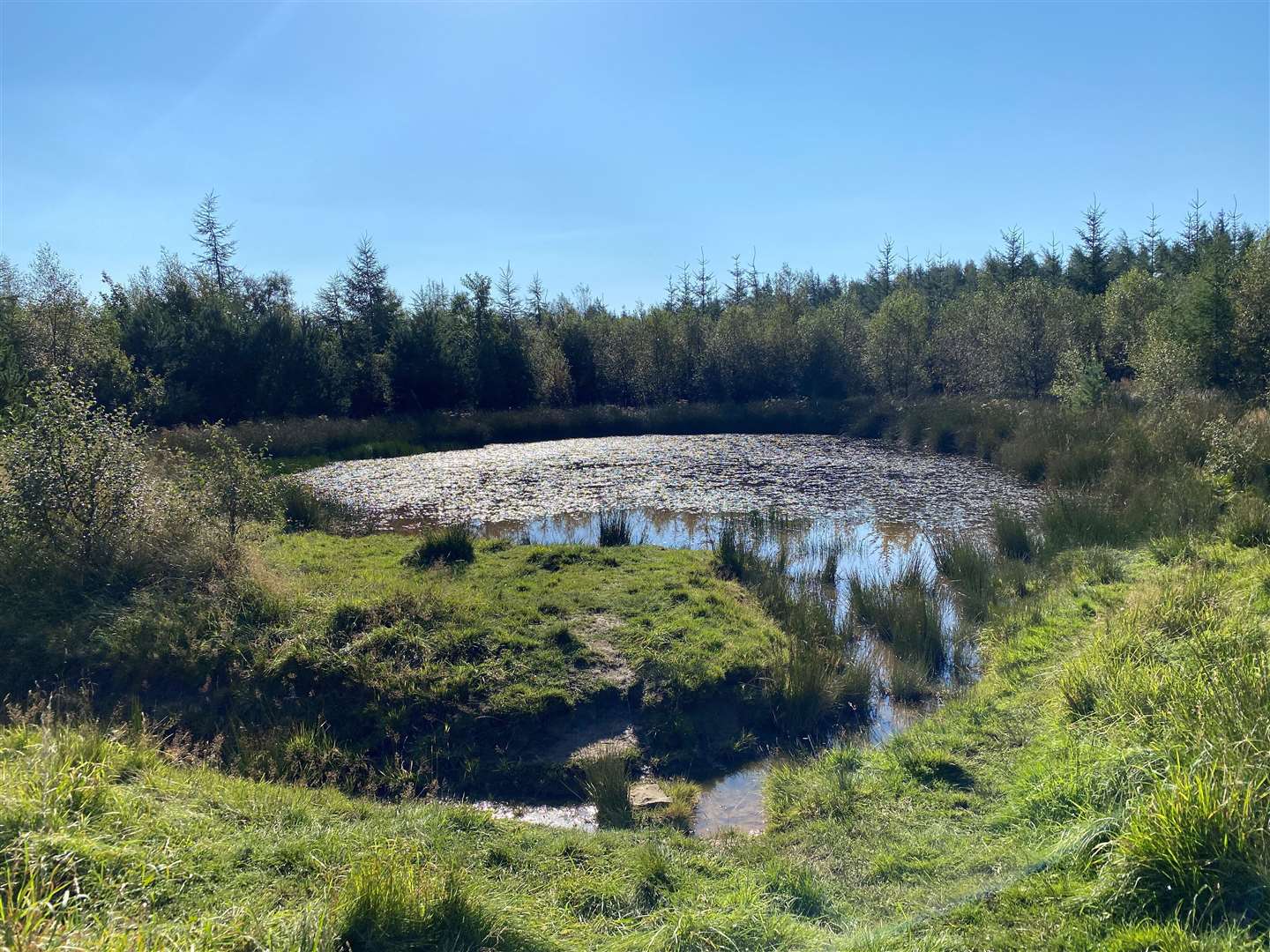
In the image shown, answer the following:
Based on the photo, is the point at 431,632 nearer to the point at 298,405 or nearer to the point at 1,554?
the point at 1,554

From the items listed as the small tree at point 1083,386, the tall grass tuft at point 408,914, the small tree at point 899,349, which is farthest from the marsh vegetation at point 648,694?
the small tree at point 899,349

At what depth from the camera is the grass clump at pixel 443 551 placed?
10320mm

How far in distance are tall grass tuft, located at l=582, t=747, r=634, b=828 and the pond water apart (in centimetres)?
14

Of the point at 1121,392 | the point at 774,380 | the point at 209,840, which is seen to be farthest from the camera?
the point at 774,380

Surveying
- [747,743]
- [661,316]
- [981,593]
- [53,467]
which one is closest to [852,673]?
[747,743]

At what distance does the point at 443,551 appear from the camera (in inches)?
413

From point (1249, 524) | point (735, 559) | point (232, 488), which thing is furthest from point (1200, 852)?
point (232, 488)

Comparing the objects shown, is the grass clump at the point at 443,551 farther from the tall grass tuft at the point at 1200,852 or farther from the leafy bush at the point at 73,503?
the tall grass tuft at the point at 1200,852

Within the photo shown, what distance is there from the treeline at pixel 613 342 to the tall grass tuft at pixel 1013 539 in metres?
8.73

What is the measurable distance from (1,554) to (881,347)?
109 ft

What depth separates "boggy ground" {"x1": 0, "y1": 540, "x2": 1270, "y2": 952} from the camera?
10.2 feet

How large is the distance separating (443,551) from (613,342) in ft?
94.0

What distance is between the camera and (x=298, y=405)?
2944 cm

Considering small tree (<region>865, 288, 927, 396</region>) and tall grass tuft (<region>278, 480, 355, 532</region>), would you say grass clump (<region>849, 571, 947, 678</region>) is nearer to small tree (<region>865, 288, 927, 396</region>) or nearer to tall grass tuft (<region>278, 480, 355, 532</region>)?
tall grass tuft (<region>278, 480, 355, 532</region>)
